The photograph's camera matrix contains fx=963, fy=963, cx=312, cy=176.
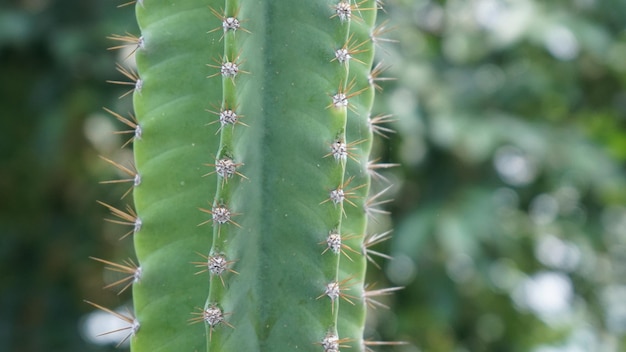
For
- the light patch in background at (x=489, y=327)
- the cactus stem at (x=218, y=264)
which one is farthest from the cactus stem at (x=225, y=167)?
the light patch in background at (x=489, y=327)

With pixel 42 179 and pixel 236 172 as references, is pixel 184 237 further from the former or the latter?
pixel 42 179

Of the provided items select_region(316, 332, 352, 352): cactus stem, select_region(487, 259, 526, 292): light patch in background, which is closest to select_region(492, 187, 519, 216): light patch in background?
select_region(487, 259, 526, 292): light patch in background

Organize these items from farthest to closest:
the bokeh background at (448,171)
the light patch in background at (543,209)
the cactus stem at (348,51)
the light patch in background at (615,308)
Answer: the light patch in background at (615,308), the light patch in background at (543,209), the bokeh background at (448,171), the cactus stem at (348,51)

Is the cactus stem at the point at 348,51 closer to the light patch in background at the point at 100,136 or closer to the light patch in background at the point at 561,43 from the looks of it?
the light patch in background at the point at 561,43

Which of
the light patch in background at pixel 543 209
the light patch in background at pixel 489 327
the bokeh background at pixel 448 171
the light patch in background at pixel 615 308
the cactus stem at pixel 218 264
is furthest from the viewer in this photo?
Answer: the light patch in background at pixel 615 308

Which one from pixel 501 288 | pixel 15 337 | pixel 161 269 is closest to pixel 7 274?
pixel 15 337

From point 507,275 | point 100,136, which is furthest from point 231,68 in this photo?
point 507,275

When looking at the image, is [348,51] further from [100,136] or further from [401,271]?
[100,136]
